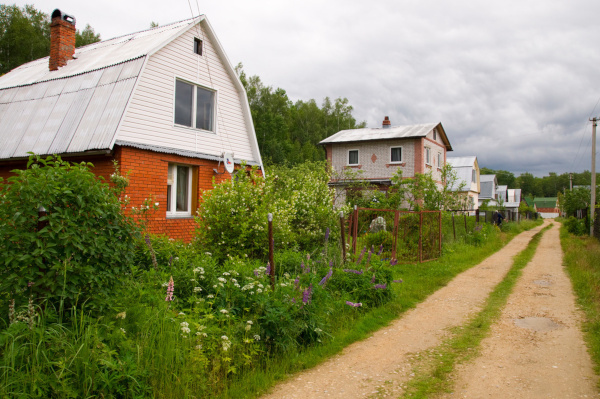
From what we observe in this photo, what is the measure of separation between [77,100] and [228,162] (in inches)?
174

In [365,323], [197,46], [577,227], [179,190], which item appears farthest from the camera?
[577,227]

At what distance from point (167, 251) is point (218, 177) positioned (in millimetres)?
6810

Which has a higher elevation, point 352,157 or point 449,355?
point 352,157

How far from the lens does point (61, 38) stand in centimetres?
1352

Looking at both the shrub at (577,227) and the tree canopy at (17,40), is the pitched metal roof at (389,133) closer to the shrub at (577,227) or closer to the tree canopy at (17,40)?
the shrub at (577,227)

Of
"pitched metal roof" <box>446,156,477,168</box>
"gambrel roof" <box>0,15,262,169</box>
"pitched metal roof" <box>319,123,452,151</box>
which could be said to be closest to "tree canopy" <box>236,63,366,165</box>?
"pitched metal roof" <box>319,123,452,151</box>

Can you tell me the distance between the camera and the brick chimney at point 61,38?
1285 cm

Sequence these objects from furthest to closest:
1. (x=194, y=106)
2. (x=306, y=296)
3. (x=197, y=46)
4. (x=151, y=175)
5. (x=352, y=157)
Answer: (x=352, y=157), (x=197, y=46), (x=194, y=106), (x=151, y=175), (x=306, y=296)

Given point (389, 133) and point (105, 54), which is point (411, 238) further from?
point (389, 133)

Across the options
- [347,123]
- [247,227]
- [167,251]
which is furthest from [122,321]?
[347,123]

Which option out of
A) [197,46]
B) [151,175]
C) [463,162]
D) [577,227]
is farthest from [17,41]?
[463,162]

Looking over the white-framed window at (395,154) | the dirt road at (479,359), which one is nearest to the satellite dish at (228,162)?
the dirt road at (479,359)

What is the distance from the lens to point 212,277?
208 inches

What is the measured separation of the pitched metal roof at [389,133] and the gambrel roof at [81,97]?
16021 mm
